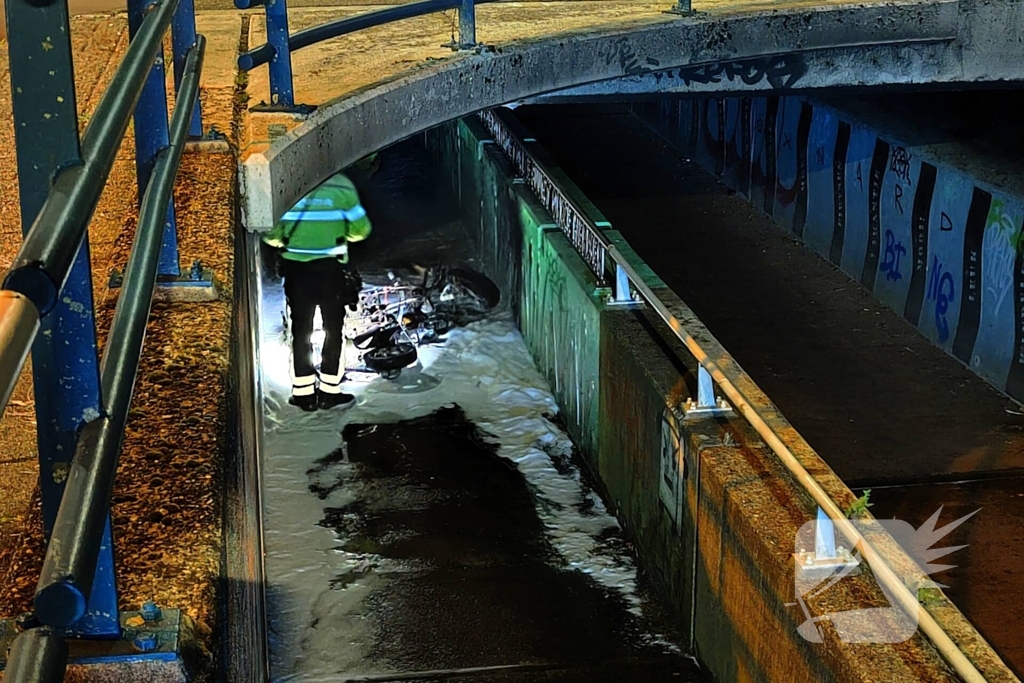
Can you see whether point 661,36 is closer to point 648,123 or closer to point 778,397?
point 778,397

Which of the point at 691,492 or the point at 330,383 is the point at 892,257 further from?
the point at 691,492

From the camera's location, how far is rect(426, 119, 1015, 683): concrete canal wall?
455cm

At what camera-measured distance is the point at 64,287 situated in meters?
1.70

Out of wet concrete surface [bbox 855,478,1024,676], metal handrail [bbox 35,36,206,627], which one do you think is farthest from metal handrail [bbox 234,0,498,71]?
wet concrete surface [bbox 855,478,1024,676]

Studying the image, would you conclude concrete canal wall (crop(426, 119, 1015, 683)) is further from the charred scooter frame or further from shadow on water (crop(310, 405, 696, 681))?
the charred scooter frame

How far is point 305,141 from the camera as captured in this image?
4926 millimetres

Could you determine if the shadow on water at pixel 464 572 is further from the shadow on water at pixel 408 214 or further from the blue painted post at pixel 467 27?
the shadow on water at pixel 408 214

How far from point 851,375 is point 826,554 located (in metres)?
5.07

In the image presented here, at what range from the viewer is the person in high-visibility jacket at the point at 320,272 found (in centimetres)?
859

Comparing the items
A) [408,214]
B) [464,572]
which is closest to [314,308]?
[464,572]

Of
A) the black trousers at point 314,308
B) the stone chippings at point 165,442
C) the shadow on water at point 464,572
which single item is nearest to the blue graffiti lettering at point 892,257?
the shadow on water at point 464,572

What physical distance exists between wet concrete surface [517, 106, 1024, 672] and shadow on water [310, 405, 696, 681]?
1862 millimetres

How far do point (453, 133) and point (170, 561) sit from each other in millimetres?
13228

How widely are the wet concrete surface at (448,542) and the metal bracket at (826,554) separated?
188 centimetres
